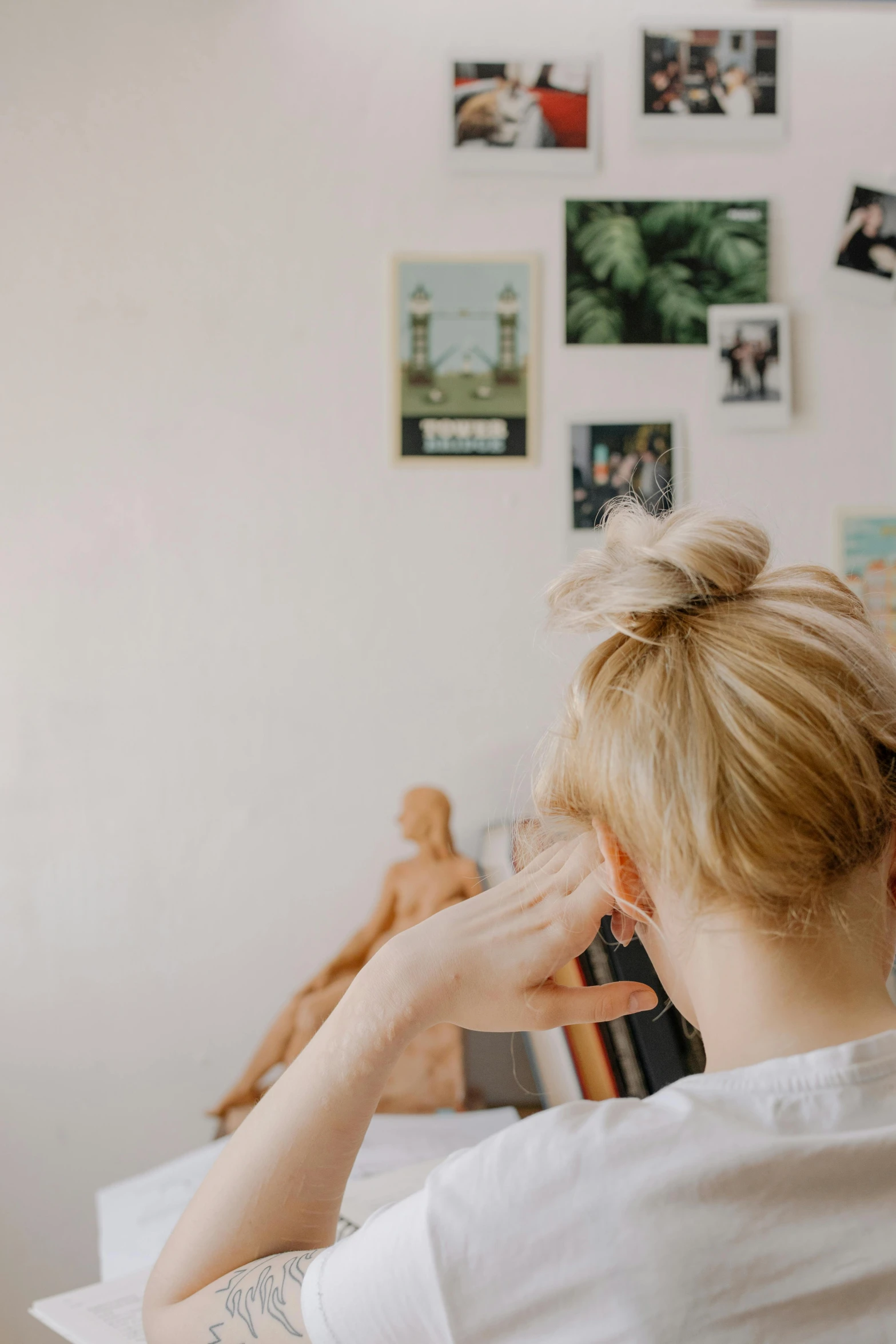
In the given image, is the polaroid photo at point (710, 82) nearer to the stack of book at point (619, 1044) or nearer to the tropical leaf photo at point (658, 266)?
the tropical leaf photo at point (658, 266)

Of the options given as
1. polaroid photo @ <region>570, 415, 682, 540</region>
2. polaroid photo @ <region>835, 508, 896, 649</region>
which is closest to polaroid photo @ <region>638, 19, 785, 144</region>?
polaroid photo @ <region>570, 415, 682, 540</region>

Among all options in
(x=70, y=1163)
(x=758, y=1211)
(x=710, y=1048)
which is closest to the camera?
(x=758, y=1211)

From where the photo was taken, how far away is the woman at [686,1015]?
435 millimetres

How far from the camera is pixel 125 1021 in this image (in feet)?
4.49

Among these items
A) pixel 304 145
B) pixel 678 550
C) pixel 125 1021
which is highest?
pixel 304 145

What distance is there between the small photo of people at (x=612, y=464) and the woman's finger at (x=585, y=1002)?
0.83m

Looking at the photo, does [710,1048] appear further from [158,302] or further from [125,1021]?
[158,302]

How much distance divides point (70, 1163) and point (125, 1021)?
0.19 metres

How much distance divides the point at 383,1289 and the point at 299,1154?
0.47 feet

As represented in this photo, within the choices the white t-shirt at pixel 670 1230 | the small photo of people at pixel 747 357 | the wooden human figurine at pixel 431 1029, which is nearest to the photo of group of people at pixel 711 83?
the small photo of people at pixel 747 357

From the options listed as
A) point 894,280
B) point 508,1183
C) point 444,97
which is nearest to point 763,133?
point 894,280

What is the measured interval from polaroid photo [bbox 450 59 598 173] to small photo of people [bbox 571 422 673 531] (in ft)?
1.15

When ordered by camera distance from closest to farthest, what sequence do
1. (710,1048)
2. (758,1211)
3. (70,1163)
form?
(758,1211)
(710,1048)
(70,1163)

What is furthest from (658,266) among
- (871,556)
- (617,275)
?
(871,556)
